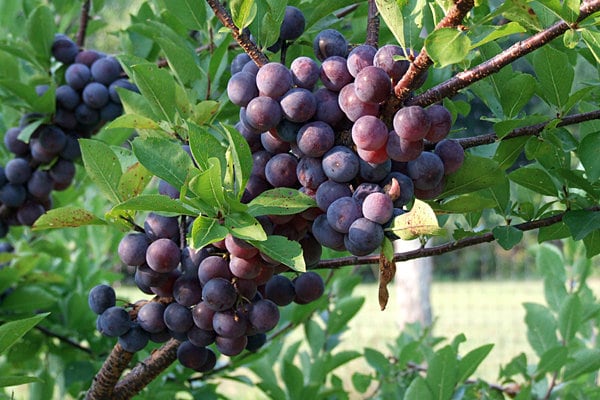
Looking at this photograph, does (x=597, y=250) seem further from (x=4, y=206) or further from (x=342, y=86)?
(x=4, y=206)

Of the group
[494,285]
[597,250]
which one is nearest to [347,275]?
[597,250]

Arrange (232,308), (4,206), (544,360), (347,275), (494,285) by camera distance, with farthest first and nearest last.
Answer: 1. (494,285)
2. (347,275)
3. (4,206)
4. (544,360)
5. (232,308)

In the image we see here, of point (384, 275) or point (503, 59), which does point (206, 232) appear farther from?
point (503, 59)

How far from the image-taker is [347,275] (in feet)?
4.42

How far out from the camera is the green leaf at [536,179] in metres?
0.77

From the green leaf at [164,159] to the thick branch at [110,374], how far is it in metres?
0.25

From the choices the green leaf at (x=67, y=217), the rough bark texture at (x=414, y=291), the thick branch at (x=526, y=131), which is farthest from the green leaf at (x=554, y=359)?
the rough bark texture at (x=414, y=291)

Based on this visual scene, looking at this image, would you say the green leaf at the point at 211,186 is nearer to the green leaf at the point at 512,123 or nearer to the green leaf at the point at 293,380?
the green leaf at the point at 512,123

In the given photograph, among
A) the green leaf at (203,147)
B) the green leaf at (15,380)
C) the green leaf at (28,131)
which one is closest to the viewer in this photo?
the green leaf at (203,147)

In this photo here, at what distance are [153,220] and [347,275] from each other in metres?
0.69

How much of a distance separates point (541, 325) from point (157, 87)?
85 cm

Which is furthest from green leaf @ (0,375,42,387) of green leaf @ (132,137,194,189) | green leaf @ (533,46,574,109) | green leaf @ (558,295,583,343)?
green leaf @ (558,295,583,343)

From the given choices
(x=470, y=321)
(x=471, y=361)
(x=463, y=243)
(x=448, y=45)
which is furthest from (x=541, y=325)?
(x=470, y=321)

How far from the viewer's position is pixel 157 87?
737mm
